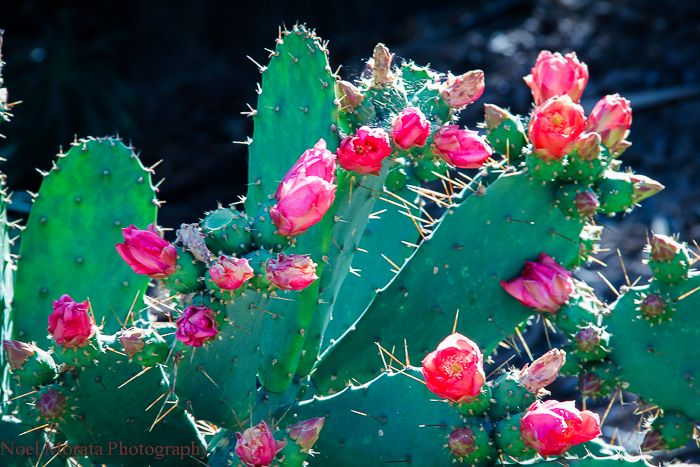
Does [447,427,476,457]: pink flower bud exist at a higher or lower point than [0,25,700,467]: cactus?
lower

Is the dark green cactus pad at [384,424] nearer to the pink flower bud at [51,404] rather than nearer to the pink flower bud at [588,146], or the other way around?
the pink flower bud at [51,404]

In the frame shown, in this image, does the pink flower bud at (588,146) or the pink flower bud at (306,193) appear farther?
the pink flower bud at (588,146)

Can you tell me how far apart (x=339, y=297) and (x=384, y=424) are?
45cm

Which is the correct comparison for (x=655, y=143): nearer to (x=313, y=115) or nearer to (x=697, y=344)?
(x=697, y=344)

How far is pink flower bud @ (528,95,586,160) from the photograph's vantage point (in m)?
1.10

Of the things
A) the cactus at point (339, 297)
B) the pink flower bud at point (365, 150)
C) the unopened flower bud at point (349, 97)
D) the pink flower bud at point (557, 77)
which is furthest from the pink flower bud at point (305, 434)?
the pink flower bud at point (557, 77)

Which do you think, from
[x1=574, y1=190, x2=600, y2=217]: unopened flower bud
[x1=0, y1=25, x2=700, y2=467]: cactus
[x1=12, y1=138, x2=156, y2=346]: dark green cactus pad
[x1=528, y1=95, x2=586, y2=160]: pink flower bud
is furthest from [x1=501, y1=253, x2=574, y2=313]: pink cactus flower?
[x1=12, y1=138, x2=156, y2=346]: dark green cactus pad

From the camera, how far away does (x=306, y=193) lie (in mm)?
872

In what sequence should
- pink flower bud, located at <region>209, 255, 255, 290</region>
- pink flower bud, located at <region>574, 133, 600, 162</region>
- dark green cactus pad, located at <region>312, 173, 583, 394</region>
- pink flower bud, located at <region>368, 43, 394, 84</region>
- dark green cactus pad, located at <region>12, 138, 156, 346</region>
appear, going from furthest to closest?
dark green cactus pad, located at <region>12, 138, 156, 346</region>
dark green cactus pad, located at <region>312, 173, 583, 394</region>
pink flower bud, located at <region>574, 133, 600, 162</region>
pink flower bud, located at <region>368, 43, 394, 84</region>
pink flower bud, located at <region>209, 255, 255, 290</region>

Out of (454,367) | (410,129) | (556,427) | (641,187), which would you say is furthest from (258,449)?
(641,187)

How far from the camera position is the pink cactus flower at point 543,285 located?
123 cm

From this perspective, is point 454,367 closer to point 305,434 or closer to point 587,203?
point 305,434

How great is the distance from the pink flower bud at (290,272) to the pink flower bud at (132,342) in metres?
0.27

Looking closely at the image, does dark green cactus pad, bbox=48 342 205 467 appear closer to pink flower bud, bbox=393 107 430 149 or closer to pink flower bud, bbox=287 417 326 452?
pink flower bud, bbox=287 417 326 452
